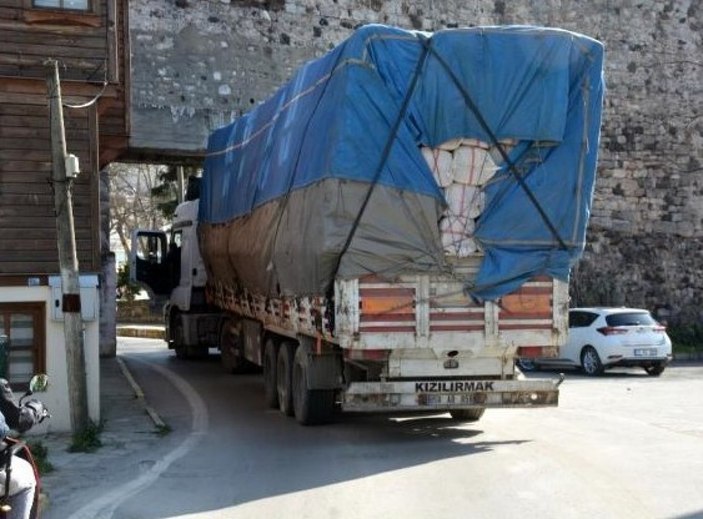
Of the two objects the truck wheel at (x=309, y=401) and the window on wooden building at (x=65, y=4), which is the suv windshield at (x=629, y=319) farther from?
the window on wooden building at (x=65, y=4)

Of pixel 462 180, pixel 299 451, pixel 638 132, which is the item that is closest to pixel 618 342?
pixel 462 180

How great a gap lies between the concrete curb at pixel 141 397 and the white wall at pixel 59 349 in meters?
0.83

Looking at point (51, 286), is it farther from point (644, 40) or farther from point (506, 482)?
point (644, 40)

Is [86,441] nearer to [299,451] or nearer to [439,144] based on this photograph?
[299,451]

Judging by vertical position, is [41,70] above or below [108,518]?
above

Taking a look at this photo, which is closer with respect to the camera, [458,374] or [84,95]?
[458,374]

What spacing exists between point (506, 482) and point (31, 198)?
755 cm

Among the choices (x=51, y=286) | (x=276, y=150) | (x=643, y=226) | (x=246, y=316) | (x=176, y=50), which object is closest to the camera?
(x=51, y=286)

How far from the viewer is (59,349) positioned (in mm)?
11820

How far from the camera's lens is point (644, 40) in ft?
95.1

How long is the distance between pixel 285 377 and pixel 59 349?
303cm

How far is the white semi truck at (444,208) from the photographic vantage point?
389 inches

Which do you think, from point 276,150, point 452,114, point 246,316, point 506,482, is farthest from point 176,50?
point 506,482

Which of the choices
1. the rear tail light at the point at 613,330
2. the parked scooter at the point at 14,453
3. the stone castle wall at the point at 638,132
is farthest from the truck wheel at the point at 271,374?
the stone castle wall at the point at 638,132
